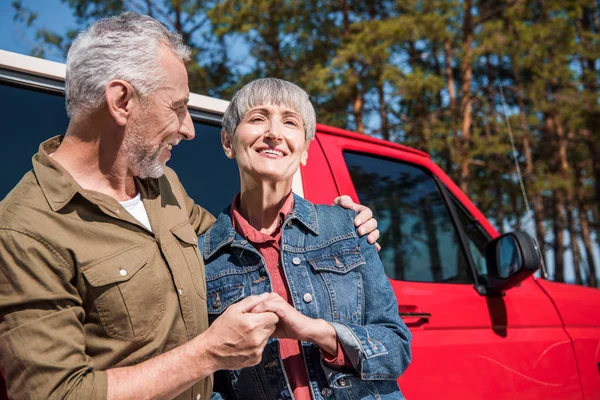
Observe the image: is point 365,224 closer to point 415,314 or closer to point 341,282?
point 341,282

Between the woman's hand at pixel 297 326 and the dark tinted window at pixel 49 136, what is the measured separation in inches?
28.2

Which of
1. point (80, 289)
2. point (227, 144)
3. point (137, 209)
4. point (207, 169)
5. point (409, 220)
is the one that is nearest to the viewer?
point (80, 289)

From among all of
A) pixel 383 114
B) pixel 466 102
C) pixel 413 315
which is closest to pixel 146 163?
pixel 413 315

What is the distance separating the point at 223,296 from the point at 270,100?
2.17 feet

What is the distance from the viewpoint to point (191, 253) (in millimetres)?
1837

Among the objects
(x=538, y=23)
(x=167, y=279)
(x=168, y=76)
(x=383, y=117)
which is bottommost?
(x=167, y=279)

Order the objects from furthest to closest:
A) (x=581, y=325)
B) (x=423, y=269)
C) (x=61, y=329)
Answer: (x=581, y=325)
(x=423, y=269)
(x=61, y=329)

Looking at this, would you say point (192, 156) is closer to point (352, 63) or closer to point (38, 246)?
point (38, 246)

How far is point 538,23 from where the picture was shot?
16.0m

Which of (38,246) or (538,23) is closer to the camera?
A: (38,246)

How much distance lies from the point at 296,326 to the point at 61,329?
60cm

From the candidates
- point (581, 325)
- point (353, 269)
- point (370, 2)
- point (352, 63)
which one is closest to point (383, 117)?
point (352, 63)

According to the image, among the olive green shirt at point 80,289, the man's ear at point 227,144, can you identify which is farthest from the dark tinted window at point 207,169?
the olive green shirt at point 80,289

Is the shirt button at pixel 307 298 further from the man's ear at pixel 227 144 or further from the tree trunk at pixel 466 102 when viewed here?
the tree trunk at pixel 466 102
